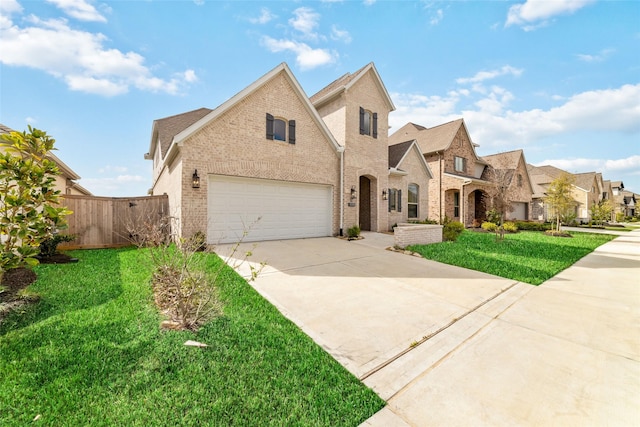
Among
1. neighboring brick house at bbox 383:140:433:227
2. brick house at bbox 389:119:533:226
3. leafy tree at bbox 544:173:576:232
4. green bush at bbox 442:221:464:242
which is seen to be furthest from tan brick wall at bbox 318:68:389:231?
leafy tree at bbox 544:173:576:232

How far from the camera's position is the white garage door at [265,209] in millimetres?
9297

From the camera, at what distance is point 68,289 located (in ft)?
14.5

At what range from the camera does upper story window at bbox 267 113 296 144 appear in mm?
10359

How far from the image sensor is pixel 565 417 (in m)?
2.01

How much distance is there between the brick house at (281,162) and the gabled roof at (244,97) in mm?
36

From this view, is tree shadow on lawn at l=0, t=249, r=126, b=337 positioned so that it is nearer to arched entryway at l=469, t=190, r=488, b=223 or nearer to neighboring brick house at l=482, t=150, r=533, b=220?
arched entryway at l=469, t=190, r=488, b=223

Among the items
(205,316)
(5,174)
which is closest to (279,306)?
(205,316)

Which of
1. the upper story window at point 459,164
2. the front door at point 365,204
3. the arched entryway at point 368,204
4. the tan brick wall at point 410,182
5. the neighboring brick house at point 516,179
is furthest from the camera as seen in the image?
the neighboring brick house at point 516,179

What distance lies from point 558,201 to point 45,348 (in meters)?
23.7

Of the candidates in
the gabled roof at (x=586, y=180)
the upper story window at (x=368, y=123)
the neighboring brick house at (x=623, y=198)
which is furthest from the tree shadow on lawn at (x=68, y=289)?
the neighboring brick house at (x=623, y=198)

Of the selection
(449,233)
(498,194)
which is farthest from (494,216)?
(449,233)

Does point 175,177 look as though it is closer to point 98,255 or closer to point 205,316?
point 98,255

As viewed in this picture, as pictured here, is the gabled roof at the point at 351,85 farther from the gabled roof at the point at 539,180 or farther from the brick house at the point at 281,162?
the gabled roof at the point at 539,180

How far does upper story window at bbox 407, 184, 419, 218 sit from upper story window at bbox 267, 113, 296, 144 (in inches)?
367
